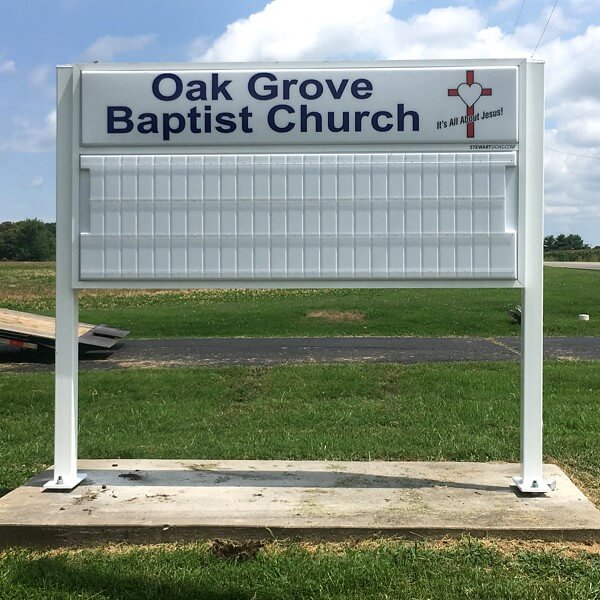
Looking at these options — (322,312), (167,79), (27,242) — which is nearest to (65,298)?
(167,79)

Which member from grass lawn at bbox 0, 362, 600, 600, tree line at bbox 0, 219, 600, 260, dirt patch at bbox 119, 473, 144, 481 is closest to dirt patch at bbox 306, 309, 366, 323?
grass lawn at bbox 0, 362, 600, 600

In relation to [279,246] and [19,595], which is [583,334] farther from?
[19,595]

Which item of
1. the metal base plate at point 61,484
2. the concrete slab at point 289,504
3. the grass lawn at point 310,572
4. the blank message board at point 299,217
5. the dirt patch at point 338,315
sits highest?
the blank message board at point 299,217

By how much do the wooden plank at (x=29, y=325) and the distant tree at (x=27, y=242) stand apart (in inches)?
3443

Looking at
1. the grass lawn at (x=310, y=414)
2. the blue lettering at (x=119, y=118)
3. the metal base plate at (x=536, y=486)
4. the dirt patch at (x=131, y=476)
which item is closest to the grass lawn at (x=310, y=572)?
the metal base plate at (x=536, y=486)

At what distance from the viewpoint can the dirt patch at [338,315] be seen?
780 inches

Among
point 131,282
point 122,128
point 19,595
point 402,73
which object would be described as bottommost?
point 19,595

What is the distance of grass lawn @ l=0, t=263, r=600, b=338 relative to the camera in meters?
18.0

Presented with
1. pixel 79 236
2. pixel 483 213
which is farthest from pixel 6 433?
pixel 483 213

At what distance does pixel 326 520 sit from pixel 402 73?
2973 millimetres

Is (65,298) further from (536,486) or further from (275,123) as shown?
(536,486)

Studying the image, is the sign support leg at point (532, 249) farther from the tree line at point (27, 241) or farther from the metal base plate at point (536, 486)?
the tree line at point (27, 241)

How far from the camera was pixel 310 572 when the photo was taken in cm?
411

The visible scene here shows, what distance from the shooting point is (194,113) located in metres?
5.28
